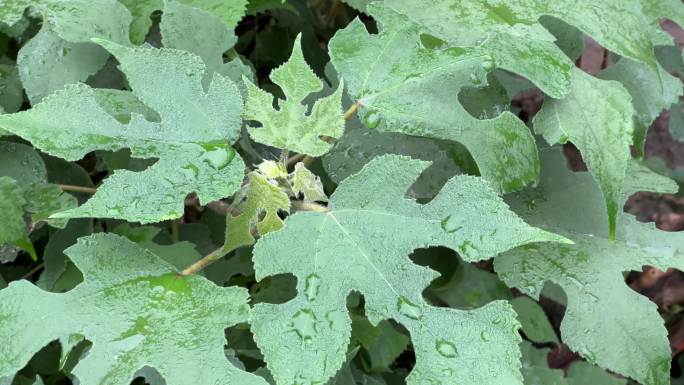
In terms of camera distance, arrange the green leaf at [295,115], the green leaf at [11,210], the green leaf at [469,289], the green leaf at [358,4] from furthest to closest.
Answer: the green leaf at [469,289], the green leaf at [358,4], the green leaf at [11,210], the green leaf at [295,115]

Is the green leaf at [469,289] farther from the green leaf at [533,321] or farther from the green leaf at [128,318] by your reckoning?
the green leaf at [128,318]

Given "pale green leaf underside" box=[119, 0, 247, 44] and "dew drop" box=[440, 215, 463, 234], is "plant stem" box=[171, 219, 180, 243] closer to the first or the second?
"pale green leaf underside" box=[119, 0, 247, 44]

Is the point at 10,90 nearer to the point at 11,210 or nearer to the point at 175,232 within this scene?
the point at 11,210

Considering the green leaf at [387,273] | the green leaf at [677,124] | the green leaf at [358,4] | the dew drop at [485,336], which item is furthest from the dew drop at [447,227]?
the green leaf at [677,124]

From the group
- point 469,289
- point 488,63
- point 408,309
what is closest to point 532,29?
point 488,63

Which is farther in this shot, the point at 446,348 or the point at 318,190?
the point at 318,190

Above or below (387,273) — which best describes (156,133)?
above
